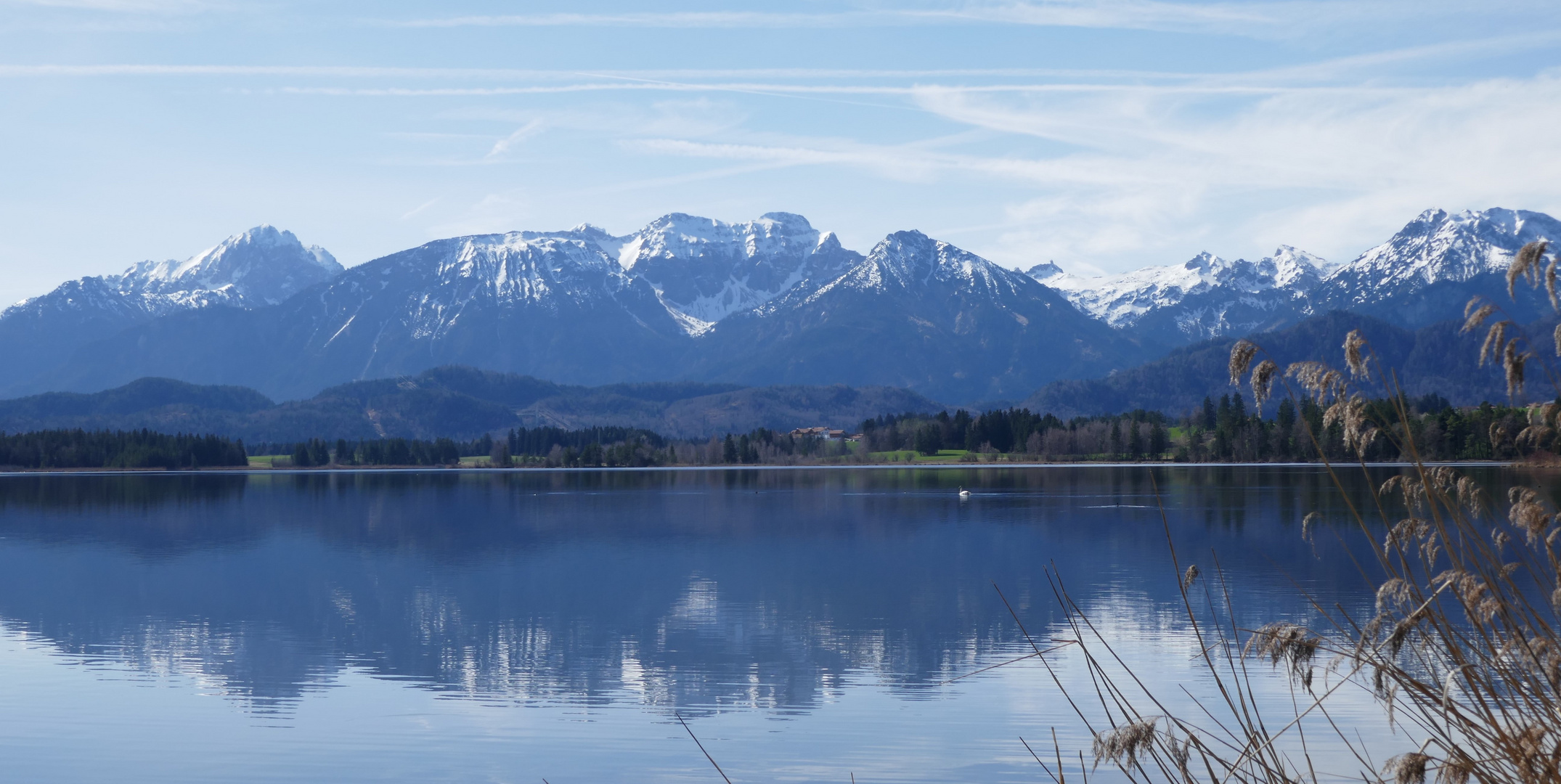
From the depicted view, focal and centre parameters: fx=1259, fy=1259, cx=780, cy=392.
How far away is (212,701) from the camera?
85.9 feet

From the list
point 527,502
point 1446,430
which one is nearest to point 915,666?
point 527,502

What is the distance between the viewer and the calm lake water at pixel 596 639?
2150 centimetres

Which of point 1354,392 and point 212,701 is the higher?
point 1354,392

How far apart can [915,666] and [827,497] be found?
78.9m

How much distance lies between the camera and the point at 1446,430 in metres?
148

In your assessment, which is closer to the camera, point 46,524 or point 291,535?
point 291,535

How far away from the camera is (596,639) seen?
33.7m

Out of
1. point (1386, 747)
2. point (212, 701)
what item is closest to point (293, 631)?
point (212, 701)

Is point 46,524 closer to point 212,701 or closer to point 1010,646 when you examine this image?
→ point 212,701

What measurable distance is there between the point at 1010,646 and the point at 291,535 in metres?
53.2

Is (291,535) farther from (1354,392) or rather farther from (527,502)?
(1354,392)

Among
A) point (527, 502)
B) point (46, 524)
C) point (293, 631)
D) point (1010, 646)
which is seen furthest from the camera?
point (527, 502)

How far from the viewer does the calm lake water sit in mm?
21500

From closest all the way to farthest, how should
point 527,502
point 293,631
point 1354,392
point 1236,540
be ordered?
point 1354,392
point 293,631
point 1236,540
point 527,502
